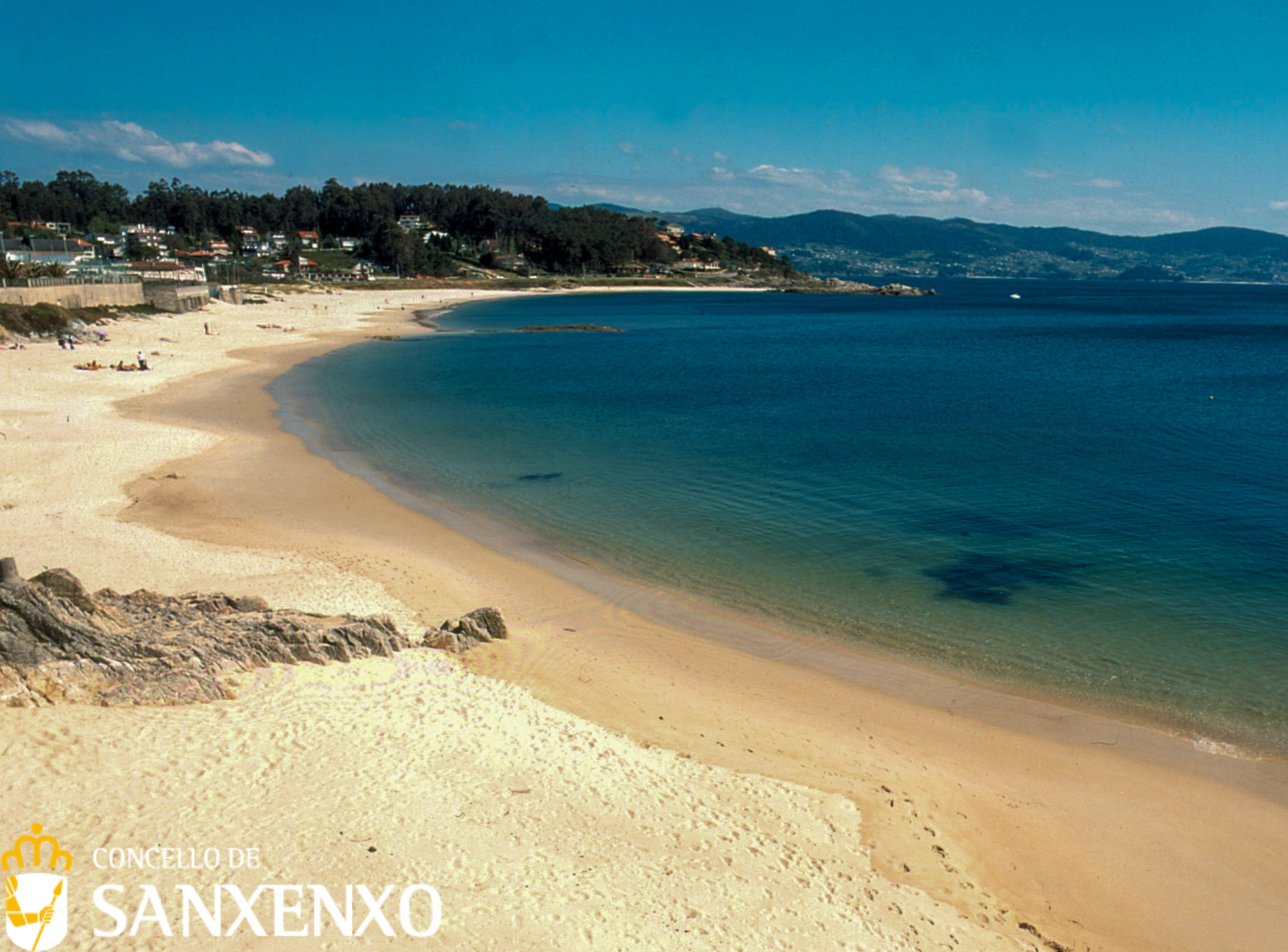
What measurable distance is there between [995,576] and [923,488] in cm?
733

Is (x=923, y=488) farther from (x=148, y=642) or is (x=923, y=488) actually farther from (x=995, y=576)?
(x=148, y=642)

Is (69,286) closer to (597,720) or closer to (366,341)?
(366,341)

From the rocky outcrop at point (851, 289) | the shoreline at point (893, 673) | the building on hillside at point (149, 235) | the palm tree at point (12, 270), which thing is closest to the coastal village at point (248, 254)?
the building on hillside at point (149, 235)

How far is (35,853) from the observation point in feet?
22.8

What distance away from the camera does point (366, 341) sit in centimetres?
6531

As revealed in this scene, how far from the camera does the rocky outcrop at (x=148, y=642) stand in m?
9.23

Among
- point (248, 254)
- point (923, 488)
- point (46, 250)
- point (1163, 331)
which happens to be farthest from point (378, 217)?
point (923, 488)

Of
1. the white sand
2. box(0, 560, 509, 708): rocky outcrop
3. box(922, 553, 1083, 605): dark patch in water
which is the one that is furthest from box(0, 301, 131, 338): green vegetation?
box(922, 553, 1083, 605): dark patch in water

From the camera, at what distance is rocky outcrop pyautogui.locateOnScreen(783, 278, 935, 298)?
176125 millimetres

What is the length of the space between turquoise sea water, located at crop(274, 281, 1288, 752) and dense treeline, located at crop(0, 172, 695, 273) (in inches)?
4559

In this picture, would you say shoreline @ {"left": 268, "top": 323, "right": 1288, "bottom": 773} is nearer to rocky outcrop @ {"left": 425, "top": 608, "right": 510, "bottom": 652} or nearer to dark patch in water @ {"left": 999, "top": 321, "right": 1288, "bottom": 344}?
rocky outcrop @ {"left": 425, "top": 608, "right": 510, "bottom": 652}

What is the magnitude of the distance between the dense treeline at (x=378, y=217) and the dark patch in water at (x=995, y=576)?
143964 millimetres

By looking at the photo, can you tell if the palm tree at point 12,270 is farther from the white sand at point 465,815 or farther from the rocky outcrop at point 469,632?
the white sand at point 465,815

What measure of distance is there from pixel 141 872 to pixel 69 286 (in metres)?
60.3
